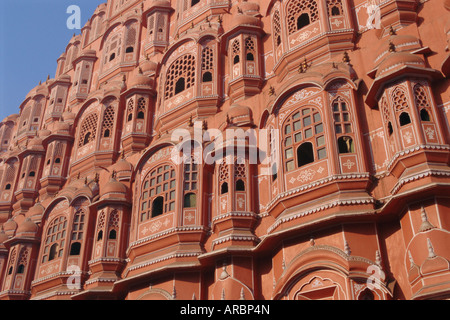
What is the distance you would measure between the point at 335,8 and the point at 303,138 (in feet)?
18.3

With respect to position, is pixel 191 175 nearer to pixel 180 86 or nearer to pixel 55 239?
pixel 180 86

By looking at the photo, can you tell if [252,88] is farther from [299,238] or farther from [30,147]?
[30,147]

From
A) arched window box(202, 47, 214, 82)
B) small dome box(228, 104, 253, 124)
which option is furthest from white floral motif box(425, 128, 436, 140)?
arched window box(202, 47, 214, 82)

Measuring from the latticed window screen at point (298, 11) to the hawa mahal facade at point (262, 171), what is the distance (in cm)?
5

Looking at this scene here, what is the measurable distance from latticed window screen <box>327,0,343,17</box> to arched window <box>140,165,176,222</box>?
731 cm

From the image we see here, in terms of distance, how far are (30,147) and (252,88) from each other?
13726 mm

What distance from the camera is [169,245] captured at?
50.0 feet

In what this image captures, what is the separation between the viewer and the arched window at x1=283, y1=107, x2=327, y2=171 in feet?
43.5

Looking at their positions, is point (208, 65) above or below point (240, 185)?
above

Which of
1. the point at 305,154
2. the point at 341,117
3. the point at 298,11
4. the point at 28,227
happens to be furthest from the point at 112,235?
the point at 298,11

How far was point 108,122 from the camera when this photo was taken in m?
22.3

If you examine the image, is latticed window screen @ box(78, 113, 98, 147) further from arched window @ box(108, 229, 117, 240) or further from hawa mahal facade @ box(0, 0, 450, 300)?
arched window @ box(108, 229, 117, 240)

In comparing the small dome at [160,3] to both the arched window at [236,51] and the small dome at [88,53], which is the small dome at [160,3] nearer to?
the small dome at [88,53]

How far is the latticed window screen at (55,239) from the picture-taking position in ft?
61.8
